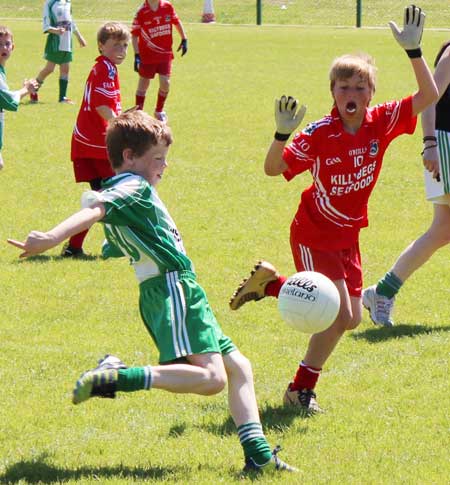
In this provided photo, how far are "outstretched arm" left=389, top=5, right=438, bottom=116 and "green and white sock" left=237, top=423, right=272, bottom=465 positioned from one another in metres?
2.19

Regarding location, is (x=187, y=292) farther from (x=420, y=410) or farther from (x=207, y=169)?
(x=207, y=169)

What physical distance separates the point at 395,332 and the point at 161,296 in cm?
288

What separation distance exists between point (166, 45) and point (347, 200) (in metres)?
12.3

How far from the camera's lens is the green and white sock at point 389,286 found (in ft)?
24.9

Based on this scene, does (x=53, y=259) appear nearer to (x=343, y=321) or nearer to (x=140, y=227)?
(x=343, y=321)

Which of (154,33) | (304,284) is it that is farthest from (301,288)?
(154,33)

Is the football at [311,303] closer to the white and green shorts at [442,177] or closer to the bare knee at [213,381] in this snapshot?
the bare knee at [213,381]

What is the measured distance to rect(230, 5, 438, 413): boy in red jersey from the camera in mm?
5844

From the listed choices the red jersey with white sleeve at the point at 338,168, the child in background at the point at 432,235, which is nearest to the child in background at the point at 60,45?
the child in background at the point at 432,235

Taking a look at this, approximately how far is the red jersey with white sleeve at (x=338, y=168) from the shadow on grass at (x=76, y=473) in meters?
1.67

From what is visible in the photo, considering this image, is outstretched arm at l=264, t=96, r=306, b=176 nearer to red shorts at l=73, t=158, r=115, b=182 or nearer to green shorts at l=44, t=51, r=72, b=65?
red shorts at l=73, t=158, r=115, b=182

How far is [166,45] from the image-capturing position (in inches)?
699

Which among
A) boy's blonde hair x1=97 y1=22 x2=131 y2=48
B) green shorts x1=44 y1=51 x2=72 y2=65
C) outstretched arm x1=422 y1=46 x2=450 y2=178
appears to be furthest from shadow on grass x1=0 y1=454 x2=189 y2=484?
green shorts x1=44 y1=51 x2=72 y2=65

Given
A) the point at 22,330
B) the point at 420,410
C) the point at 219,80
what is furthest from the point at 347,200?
the point at 219,80
